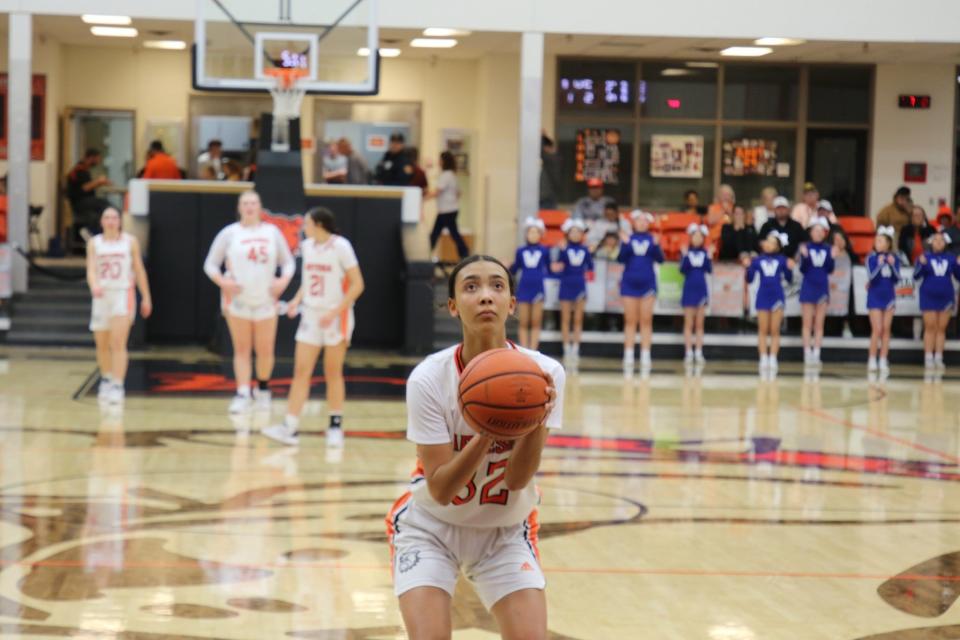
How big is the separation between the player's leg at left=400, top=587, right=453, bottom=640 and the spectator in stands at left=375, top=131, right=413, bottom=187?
18.2 meters

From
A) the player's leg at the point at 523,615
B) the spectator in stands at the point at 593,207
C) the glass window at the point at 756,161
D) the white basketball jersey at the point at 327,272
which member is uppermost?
the glass window at the point at 756,161

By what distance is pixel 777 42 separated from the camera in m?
23.7

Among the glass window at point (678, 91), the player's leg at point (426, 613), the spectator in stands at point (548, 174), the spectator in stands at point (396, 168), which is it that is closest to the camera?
the player's leg at point (426, 613)

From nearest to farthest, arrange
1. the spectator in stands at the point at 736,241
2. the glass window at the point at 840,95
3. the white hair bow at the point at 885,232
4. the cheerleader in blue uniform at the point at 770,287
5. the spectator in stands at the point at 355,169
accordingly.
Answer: the cheerleader in blue uniform at the point at 770,287
the white hair bow at the point at 885,232
the spectator in stands at the point at 736,241
the spectator in stands at the point at 355,169
the glass window at the point at 840,95

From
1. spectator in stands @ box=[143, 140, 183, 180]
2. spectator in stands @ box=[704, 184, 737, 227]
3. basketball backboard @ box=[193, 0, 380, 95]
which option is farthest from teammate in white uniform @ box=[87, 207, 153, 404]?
spectator in stands @ box=[704, 184, 737, 227]

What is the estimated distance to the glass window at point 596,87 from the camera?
26484 mm

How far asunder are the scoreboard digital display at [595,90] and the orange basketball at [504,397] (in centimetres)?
2261

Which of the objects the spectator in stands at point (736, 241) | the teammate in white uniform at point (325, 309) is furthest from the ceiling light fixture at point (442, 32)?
the teammate in white uniform at point (325, 309)

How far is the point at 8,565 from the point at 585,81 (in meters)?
20.1

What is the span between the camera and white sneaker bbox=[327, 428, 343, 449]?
12.0 metres

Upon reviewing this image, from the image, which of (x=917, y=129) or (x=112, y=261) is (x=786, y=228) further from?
(x=112, y=261)

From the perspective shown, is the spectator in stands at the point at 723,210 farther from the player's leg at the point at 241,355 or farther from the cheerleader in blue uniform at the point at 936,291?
the player's leg at the point at 241,355

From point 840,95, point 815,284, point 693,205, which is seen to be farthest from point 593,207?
point 840,95

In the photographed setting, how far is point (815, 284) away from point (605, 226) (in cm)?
350
